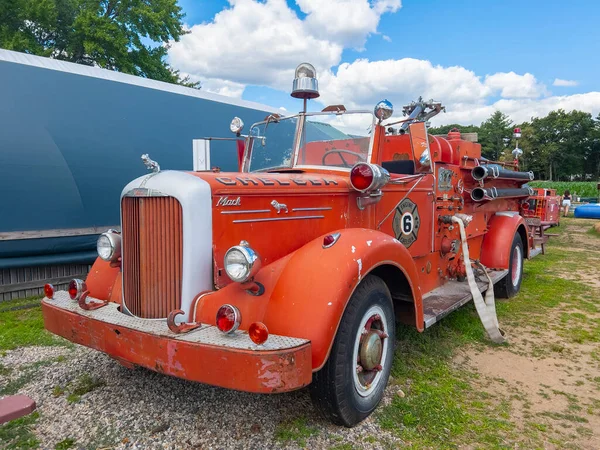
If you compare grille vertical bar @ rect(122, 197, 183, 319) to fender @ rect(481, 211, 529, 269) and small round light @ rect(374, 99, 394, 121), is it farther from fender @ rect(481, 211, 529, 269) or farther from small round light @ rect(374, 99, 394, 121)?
fender @ rect(481, 211, 529, 269)

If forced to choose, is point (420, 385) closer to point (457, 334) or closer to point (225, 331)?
point (457, 334)

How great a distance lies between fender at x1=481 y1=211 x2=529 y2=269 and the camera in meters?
5.79

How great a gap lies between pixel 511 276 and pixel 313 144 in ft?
12.2

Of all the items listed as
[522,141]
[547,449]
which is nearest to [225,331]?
[547,449]

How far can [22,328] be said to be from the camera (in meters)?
4.90

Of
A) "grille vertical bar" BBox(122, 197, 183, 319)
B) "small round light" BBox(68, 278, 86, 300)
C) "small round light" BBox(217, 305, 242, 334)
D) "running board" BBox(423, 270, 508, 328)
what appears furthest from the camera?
"running board" BBox(423, 270, 508, 328)

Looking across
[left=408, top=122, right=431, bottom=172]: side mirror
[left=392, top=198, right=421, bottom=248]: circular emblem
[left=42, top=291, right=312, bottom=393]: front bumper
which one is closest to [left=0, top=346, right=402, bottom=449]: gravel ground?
[left=42, top=291, right=312, bottom=393]: front bumper

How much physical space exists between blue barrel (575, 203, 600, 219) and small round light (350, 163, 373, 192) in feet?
67.0

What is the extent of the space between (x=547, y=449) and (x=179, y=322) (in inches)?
96.8

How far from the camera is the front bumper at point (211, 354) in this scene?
2219 millimetres

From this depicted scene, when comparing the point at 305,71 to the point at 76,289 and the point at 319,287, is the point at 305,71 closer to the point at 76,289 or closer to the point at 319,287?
the point at 319,287

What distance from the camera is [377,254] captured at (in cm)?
291

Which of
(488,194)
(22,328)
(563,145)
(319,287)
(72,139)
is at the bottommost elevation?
(22,328)

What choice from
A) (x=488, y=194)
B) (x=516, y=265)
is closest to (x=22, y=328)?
(x=488, y=194)
